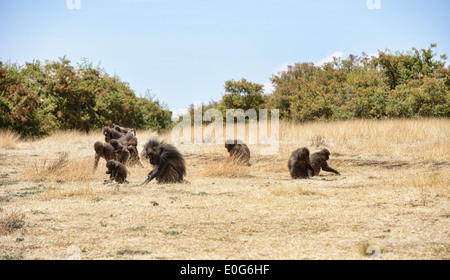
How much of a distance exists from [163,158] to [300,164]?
3691mm

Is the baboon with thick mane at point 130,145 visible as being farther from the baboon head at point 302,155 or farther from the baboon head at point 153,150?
the baboon head at point 302,155

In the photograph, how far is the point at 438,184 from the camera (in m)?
9.52

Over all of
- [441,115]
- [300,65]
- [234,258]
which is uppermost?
[300,65]

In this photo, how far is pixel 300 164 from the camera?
39.8 ft

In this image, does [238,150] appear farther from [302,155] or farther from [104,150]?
[104,150]

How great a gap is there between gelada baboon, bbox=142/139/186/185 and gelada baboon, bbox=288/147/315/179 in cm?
303

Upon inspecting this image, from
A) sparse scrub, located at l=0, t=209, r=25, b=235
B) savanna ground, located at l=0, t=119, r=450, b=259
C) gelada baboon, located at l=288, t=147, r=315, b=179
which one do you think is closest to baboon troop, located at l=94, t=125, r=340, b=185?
gelada baboon, located at l=288, t=147, r=315, b=179

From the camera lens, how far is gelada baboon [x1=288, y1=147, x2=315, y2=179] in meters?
12.0

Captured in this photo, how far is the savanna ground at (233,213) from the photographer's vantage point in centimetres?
518

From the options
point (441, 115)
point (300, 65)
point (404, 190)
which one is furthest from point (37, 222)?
point (300, 65)

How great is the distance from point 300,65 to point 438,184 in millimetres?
32554

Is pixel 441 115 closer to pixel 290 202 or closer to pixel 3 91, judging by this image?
pixel 290 202

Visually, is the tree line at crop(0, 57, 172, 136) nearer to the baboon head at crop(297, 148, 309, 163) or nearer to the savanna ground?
the savanna ground

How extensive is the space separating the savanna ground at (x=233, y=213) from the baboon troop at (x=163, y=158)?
17.2 inches
